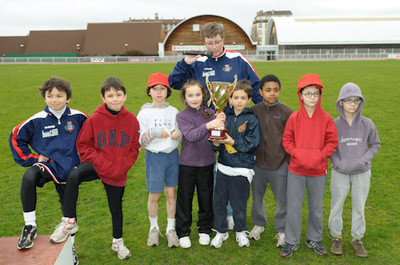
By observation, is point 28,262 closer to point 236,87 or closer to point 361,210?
point 236,87

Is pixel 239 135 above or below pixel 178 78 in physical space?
below

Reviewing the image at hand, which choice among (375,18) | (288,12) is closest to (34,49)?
(375,18)

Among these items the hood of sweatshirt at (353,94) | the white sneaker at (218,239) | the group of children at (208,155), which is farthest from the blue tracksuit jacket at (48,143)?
the hood of sweatshirt at (353,94)

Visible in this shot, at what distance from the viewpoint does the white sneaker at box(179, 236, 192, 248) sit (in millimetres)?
3656

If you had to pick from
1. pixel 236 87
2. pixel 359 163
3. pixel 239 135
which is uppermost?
pixel 236 87

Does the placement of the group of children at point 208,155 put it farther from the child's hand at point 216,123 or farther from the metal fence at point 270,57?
the metal fence at point 270,57

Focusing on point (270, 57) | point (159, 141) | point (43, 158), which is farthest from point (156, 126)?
point (270, 57)

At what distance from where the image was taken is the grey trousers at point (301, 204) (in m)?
3.41

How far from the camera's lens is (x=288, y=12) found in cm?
11400

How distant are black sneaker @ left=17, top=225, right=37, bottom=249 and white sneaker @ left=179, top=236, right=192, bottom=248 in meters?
1.50

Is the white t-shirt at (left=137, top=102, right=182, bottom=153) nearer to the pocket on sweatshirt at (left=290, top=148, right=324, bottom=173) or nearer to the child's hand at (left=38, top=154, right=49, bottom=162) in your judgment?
the child's hand at (left=38, top=154, right=49, bottom=162)

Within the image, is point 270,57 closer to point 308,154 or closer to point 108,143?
point 308,154

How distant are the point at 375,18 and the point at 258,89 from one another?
214 ft

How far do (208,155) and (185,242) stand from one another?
3.32 feet
